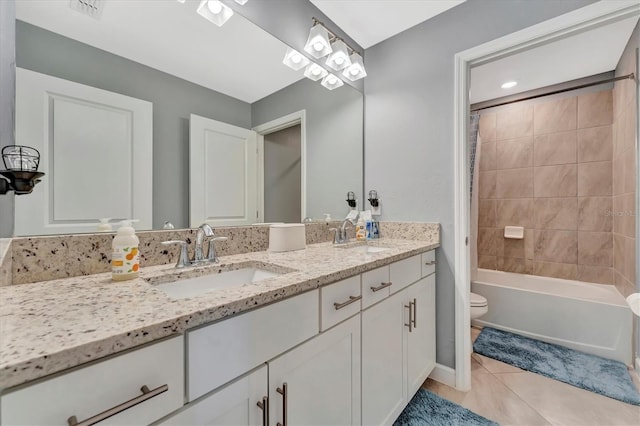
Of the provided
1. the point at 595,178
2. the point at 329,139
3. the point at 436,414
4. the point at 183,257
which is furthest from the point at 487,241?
the point at 183,257

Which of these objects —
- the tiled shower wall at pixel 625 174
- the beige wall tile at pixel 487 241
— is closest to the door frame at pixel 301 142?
the tiled shower wall at pixel 625 174

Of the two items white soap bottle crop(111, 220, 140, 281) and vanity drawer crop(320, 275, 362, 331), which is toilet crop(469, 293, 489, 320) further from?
white soap bottle crop(111, 220, 140, 281)

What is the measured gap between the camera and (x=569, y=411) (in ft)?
4.56

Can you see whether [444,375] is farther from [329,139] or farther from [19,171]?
[19,171]

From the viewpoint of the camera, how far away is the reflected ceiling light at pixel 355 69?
1.84 m

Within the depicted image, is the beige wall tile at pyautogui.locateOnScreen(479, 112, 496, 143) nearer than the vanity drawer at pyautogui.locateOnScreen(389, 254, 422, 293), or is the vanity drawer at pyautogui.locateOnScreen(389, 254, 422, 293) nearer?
the vanity drawer at pyautogui.locateOnScreen(389, 254, 422, 293)

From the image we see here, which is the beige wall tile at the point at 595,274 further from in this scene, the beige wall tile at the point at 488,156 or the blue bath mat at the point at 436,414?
the blue bath mat at the point at 436,414

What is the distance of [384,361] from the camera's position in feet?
3.79

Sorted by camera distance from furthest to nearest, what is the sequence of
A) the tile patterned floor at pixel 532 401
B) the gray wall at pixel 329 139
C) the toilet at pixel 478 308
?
1. the toilet at pixel 478 308
2. the gray wall at pixel 329 139
3. the tile patterned floor at pixel 532 401

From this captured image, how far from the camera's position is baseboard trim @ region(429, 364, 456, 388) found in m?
1.61

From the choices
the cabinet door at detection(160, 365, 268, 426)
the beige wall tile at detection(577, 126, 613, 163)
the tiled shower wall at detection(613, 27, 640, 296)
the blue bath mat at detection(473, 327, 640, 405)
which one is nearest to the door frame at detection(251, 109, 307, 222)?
the cabinet door at detection(160, 365, 268, 426)

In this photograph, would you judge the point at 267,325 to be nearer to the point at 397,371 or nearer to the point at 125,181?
the point at 125,181

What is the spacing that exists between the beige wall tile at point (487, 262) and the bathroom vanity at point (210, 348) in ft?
7.72

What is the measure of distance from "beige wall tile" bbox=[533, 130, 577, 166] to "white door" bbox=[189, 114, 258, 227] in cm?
292
